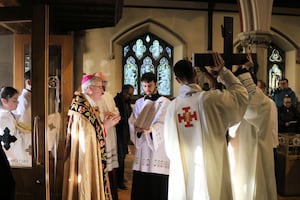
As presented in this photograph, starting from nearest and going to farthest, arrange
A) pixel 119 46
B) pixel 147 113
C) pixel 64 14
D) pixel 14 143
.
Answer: pixel 14 143, pixel 64 14, pixel 147 113, pixel 119 46

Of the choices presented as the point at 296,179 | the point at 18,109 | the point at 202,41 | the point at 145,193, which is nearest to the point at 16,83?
the point at 18,109

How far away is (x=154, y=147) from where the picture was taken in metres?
4.15

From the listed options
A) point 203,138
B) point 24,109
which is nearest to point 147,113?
point 203,138

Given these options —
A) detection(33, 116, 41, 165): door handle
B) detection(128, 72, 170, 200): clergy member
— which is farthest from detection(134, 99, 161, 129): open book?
detection(33, 116, 41, 165): door handle

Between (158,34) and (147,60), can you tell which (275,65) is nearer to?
(158,34)

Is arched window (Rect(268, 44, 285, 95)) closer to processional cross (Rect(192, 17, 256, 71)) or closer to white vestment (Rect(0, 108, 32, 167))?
processional cross (Rect(192, 17, 256, 71))

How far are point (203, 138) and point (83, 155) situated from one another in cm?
116

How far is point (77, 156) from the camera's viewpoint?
3.46m

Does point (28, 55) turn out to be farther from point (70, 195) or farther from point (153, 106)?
point (153, 106)

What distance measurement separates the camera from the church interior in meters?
2.74

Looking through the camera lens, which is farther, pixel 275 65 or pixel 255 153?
pixel 275 65

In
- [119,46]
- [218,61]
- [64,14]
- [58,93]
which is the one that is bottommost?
[58,93]

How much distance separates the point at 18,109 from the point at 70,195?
0.96 meters

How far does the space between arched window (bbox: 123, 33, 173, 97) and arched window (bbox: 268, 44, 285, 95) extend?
2856mm
